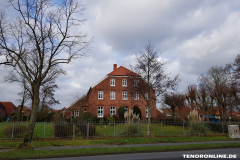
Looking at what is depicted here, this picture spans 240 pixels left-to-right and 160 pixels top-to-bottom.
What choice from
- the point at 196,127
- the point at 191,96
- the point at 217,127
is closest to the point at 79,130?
the point at 196,127

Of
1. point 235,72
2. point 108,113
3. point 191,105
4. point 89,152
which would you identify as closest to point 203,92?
point 191,105

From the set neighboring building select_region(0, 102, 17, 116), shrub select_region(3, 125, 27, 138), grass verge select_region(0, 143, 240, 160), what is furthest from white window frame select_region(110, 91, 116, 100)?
neighboring building select_region(0, 102, 17, 116)

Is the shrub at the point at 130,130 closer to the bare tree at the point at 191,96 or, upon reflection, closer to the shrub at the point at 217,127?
the shrub at the point at 217,127

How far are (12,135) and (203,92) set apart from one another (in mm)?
27779

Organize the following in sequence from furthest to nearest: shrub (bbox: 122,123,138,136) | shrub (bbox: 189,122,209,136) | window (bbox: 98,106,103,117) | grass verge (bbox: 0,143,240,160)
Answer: window (bbox: 98,106,103,117)
shrub (bbox: 189,122,209,136)
shrub (bbox: 122,123,138,136)
grass verge (bbox: 0,143,240,160)

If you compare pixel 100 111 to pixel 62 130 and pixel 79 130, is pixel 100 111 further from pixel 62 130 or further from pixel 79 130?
pixel 62 130

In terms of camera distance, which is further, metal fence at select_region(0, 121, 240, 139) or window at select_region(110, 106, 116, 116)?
window at select_region(110, 106, 116, 116)

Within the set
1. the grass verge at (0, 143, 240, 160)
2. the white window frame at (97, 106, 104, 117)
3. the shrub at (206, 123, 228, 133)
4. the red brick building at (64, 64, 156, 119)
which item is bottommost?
the grass verge at (0, 143, 240, 160)

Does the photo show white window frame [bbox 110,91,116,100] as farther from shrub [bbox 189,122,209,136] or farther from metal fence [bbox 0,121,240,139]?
shrub [bbox 189,122,209,136]

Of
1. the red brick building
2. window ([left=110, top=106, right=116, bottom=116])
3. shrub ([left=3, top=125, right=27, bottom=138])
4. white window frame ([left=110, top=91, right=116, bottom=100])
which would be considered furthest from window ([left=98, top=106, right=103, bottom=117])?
shrub ([left=3, top=125, right=27, bottom=138])

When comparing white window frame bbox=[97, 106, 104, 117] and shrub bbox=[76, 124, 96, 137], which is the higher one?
white window frame bbox=[97, 106, 104, 117]

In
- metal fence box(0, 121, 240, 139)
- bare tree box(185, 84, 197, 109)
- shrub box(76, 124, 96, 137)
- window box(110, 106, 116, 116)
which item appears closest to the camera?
metal fence box(0, 121, 240, 139)

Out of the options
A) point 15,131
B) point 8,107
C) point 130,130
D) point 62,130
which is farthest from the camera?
point 8,107

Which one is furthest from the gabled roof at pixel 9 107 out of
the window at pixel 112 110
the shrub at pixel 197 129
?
the shrub at pixel 197 129
